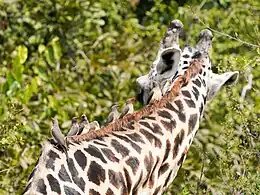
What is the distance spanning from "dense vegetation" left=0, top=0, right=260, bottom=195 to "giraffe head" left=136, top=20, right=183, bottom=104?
224 mm

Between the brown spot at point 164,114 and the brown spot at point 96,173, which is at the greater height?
the brown spot at point 96,173

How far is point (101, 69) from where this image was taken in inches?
330

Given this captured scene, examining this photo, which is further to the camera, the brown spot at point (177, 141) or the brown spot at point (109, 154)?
the brown spot at point (177, 141)

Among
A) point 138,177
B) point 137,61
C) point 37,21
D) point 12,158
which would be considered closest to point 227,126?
point 138,177

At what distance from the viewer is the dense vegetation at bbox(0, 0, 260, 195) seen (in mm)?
6410

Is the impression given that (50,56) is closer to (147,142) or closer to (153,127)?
(153,127)

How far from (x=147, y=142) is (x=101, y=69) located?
3.45 m

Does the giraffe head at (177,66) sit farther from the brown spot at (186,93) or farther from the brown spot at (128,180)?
the brown spot at (128,180)

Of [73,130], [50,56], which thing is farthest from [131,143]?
[50,56]

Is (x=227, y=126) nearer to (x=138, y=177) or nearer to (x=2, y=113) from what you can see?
(x=138, y=177)

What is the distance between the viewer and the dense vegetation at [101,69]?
6.41 meters

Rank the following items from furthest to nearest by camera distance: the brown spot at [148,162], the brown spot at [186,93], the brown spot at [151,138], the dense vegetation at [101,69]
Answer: the dense vegetation at [101,69]
the brown spot at [186,93]
the brown spot at [151,138]
the brown spot at [148,162]

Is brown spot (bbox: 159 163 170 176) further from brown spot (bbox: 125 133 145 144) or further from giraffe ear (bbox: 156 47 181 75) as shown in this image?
giraffe ear (bbox: 156 47 181 75)

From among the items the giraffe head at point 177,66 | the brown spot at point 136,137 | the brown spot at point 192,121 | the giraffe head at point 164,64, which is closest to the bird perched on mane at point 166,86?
the giraffe head at point 177,66
